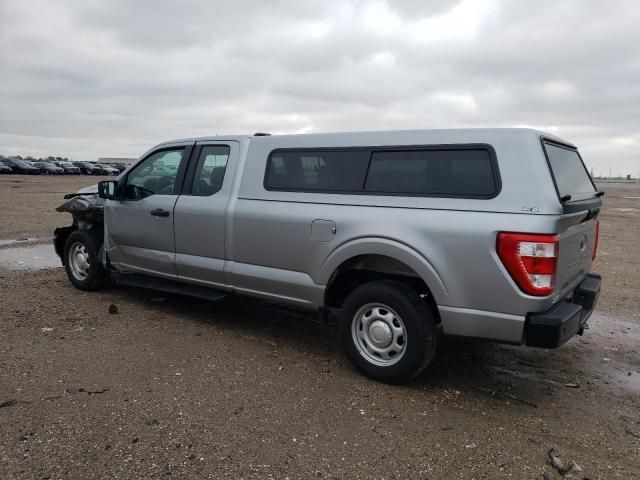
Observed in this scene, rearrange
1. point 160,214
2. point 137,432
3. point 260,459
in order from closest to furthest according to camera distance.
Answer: point 260,459 → point 137,432 → point 160,214

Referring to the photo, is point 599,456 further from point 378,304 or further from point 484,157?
point 484,157

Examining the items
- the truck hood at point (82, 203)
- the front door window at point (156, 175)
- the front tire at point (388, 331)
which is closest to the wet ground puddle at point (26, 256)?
the truck hood at point (82, 203)

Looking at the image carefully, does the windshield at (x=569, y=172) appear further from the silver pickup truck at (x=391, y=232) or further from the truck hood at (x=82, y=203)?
the truck hood at (x=82, y=203)

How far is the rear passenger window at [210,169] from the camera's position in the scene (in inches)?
206

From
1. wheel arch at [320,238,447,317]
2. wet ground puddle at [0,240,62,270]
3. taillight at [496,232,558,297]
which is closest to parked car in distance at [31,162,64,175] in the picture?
wet ground puddle at [0,240,62,270]

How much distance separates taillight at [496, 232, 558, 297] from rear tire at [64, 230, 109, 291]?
4983 mm

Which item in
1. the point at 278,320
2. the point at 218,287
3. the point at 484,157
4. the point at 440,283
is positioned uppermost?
the point at 484,157

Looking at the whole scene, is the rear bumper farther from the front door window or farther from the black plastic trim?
the front door window

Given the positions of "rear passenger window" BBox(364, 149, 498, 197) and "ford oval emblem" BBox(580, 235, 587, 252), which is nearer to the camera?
"rear passenger window" BBox(364, 149, 498, 197)

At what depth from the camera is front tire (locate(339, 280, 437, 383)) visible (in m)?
3.89

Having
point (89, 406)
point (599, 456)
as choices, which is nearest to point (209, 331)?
point (89, 406)

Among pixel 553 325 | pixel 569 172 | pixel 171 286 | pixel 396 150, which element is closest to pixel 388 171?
pixel 396 150

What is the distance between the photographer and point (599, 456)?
318cm

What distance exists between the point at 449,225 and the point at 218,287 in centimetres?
256
